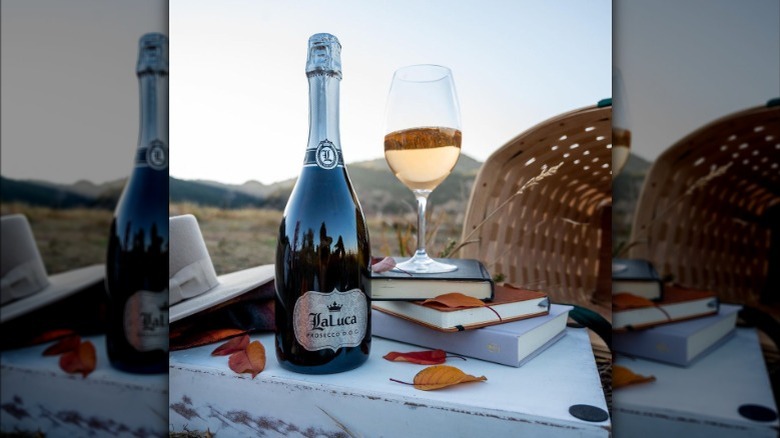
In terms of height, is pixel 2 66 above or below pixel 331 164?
above

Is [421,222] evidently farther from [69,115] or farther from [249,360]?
[69,115]

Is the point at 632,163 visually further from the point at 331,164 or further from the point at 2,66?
the point at 2,66

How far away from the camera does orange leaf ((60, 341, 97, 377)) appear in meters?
0.86

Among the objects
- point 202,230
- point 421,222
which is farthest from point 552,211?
point 202,230

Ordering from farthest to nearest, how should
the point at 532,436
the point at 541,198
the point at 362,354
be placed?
1. the point at 541,198
2. the point at 362,354
3. the point at 532,436

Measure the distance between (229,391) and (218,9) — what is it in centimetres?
58

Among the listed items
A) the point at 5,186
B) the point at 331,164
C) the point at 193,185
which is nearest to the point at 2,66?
the point at 5,186

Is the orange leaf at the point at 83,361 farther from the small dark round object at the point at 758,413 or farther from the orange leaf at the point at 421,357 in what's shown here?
the small dark round object at the point at 758,413

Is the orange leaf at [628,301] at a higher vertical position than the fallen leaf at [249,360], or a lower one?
higher

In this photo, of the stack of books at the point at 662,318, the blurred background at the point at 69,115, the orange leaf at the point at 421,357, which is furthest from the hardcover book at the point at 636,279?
the blurred background at the point at 69,115

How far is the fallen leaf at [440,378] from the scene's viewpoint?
0.59 m

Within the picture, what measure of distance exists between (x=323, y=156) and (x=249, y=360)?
0.93 ft

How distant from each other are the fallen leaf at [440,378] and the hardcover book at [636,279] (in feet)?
0.62

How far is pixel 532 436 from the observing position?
541 millimetres
